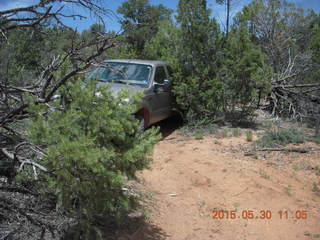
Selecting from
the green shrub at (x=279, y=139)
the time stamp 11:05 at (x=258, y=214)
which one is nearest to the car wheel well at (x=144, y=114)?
the green shrub at (x=279, y=139)

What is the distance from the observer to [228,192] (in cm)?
533

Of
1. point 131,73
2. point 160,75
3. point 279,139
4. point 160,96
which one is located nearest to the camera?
point 131,73

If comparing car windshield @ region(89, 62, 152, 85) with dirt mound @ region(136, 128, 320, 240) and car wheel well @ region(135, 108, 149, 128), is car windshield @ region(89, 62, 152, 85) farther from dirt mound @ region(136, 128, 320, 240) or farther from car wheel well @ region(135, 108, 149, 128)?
dirt mound @ region(136, 128, 320, 240)

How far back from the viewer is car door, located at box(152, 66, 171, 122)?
7.85 metres

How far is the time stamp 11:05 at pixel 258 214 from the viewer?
4.65 metres

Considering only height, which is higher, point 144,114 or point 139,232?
point 144,114

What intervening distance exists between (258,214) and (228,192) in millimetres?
702

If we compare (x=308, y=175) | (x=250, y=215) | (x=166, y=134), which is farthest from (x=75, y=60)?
(x=166, y=134)

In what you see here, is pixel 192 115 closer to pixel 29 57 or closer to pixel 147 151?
pixel 29 57

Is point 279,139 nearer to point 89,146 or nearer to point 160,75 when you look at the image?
point 160,75

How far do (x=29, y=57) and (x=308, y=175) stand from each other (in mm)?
5251

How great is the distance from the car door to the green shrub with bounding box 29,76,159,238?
447cm

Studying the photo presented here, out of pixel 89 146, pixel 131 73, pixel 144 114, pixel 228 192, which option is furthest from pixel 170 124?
pixel 89 146

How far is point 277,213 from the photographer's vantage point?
4.73 metres
